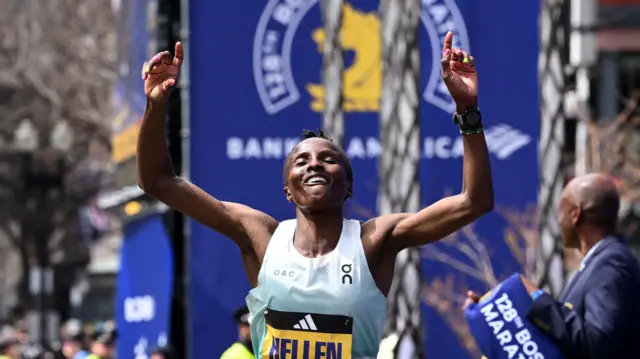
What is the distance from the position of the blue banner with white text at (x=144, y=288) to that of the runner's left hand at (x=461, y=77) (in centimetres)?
740

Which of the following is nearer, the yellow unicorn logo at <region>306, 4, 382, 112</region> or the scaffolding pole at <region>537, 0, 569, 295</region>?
the scaffolding pole at <region>537, 0, 569, 295</region>

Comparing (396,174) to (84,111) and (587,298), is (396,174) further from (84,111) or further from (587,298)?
(84,111)

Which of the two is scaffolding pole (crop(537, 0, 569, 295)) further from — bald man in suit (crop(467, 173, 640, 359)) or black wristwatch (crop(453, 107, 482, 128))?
black wristwatch (crop(453, 107, 482, 128))

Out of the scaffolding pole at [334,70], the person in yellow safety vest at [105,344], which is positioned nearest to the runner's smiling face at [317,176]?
the scaffolding pole at [334,70]

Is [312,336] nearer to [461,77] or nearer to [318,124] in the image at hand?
[461,77]

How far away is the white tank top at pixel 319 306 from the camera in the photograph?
4.36 meters

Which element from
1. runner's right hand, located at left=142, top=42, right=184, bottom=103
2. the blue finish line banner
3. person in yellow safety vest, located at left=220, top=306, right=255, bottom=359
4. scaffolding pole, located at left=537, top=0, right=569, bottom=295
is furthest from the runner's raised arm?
the blue finish line banner

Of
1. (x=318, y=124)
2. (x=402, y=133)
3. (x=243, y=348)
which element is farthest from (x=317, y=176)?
(x=318, y=124)

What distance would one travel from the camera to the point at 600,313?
17.7ft

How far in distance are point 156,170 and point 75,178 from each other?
25.7 meters

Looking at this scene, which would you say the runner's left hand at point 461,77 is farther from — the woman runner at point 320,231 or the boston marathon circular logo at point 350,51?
the boston marathon circular logo at point 350,51

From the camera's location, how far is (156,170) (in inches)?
181

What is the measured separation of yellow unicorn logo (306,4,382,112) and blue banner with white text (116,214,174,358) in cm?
191

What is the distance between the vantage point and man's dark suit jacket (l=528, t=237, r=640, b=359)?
5352mm
